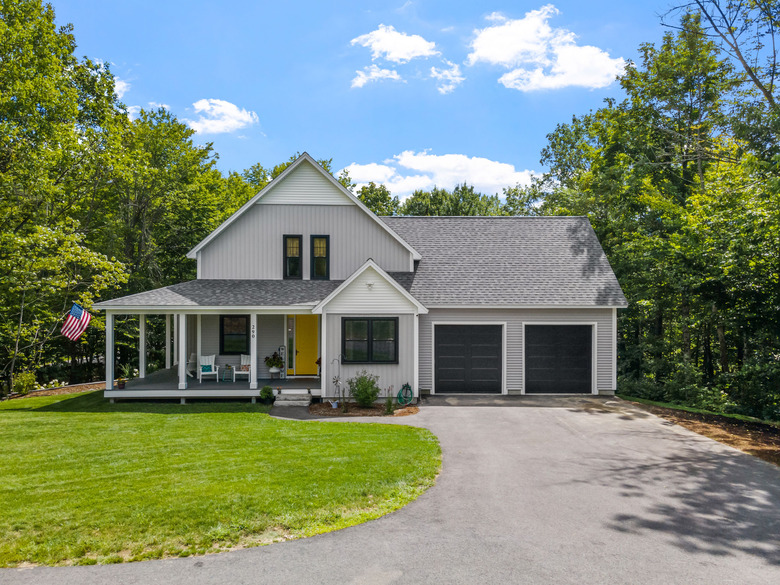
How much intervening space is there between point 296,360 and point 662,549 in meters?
12.7

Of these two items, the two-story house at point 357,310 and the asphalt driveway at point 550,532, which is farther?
the two-story house at point 357,310

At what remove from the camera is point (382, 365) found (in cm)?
1478

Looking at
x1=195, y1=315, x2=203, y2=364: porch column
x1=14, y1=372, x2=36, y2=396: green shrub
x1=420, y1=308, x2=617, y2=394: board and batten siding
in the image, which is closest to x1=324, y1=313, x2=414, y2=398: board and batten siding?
x1=420, y1=308, x2=617, y2=394: board and batten siding

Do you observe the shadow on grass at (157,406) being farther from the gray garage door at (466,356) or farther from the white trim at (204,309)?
the gray garage door at (466,356)

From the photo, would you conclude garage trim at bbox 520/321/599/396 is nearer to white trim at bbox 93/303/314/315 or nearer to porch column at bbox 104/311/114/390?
white trim at bbox 93/303/314/315

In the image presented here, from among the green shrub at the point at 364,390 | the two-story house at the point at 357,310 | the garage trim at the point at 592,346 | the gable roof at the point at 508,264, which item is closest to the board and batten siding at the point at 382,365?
the two-story house at the point at 357,310

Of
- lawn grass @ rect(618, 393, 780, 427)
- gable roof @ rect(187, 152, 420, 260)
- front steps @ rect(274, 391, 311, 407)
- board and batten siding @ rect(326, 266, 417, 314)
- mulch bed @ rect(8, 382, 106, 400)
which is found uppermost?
gable roof @ rect(187, 152, 420, 260)

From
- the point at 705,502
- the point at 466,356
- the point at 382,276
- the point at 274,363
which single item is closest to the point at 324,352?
the point at 274,363

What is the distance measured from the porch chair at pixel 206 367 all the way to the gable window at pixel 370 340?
4.65 m

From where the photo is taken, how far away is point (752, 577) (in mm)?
5043

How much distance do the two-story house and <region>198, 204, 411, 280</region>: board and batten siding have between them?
0.04 meters

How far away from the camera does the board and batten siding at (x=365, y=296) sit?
1463 centimetres

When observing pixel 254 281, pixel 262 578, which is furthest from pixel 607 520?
pixel 254 281

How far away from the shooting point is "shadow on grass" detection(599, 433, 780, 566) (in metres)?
5.87
